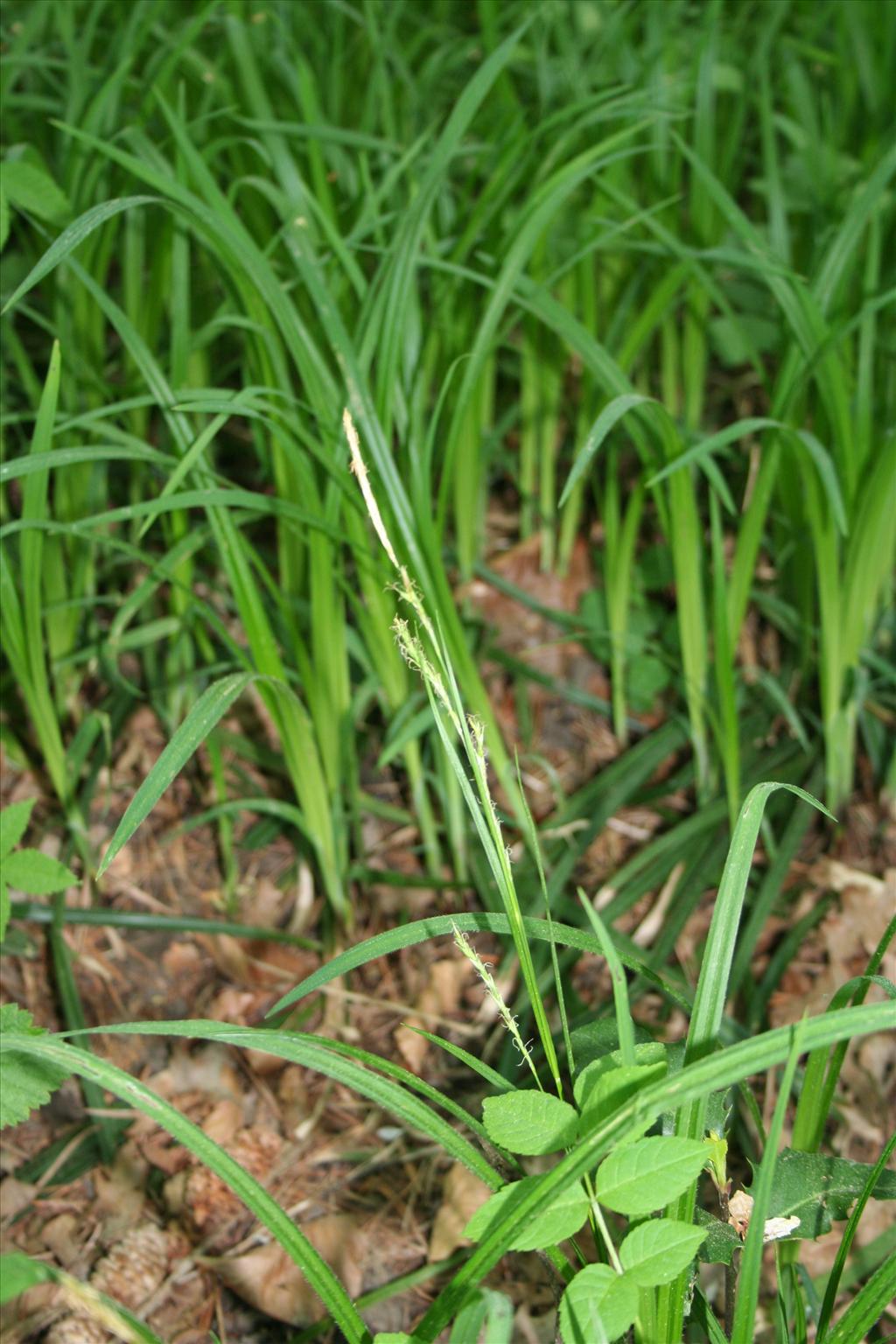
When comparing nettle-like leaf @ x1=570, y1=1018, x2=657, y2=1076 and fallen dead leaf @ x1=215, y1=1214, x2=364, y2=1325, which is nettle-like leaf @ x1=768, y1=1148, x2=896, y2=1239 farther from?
fallen dead leaf @ x1=215, y1=1214, x2=364, y2=1325

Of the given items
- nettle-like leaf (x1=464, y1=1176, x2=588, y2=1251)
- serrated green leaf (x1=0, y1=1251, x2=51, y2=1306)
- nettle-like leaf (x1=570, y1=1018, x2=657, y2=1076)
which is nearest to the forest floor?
nettle-like leaf (x1=570, y1=1018, x2=657, y2=1076)

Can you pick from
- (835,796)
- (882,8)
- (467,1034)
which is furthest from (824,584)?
(882,8)

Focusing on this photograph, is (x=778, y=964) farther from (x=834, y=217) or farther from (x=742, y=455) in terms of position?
(x=834, y=217)

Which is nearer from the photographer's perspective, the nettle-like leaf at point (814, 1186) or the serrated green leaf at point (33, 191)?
the nettle-like leaf at point (814, 1186)

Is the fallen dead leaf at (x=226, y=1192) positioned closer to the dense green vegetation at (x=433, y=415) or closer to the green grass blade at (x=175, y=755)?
the dense green vegetation at (x=433, y=415)

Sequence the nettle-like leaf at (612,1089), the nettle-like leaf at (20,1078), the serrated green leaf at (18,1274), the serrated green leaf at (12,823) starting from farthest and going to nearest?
the serrated green leaf at (12,823)
the nettle-like leaf at (20,1078)
the nettle-like leaf at (612,1089)
the serrated green leaf at (18,1274)

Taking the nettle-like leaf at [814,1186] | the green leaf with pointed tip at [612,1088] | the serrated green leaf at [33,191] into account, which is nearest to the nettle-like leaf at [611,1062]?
the green leaf with pointed tip at [612,1088]
